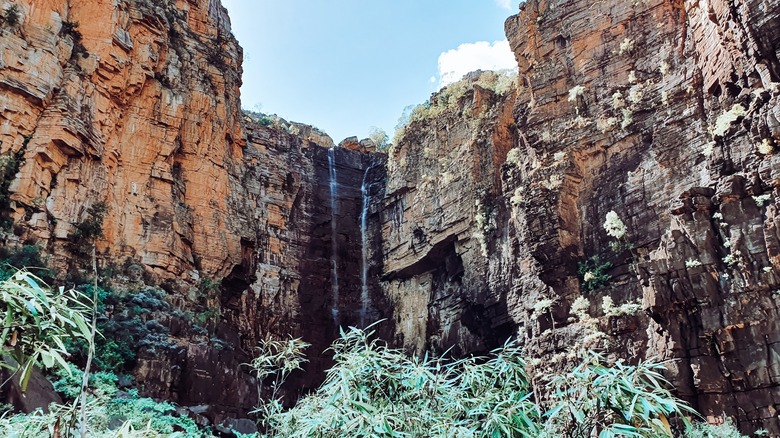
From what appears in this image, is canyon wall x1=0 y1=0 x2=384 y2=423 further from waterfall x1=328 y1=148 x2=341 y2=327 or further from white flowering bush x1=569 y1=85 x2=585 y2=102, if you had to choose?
white flowering bush x1=569 y1=85 x2=585 y2=102

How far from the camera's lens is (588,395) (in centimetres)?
562

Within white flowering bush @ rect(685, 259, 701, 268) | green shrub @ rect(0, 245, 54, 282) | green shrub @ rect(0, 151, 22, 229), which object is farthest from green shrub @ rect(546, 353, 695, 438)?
green shrub @ rect(0, 151, 22, 229)

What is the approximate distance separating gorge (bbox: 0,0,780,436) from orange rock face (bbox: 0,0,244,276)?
87 mm

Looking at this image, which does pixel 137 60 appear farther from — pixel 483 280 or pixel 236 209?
pixel 483 280

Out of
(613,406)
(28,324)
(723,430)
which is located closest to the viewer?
(28,324)

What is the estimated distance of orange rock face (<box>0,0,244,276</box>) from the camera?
20.6 meters

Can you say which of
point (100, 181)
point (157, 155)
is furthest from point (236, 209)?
point (100, 181)

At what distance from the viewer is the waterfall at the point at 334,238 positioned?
34.6 meters

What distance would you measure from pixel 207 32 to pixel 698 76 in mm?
21009

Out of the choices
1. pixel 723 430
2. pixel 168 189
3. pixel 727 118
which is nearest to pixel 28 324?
pixel 723 430

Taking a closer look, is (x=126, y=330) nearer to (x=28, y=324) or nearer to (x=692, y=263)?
(x=28, y=324)

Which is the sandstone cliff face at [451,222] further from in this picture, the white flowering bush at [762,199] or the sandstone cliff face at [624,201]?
the white flowering bush at [762,199]

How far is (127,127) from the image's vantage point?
80.2 feet

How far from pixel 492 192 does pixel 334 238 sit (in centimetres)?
1112
